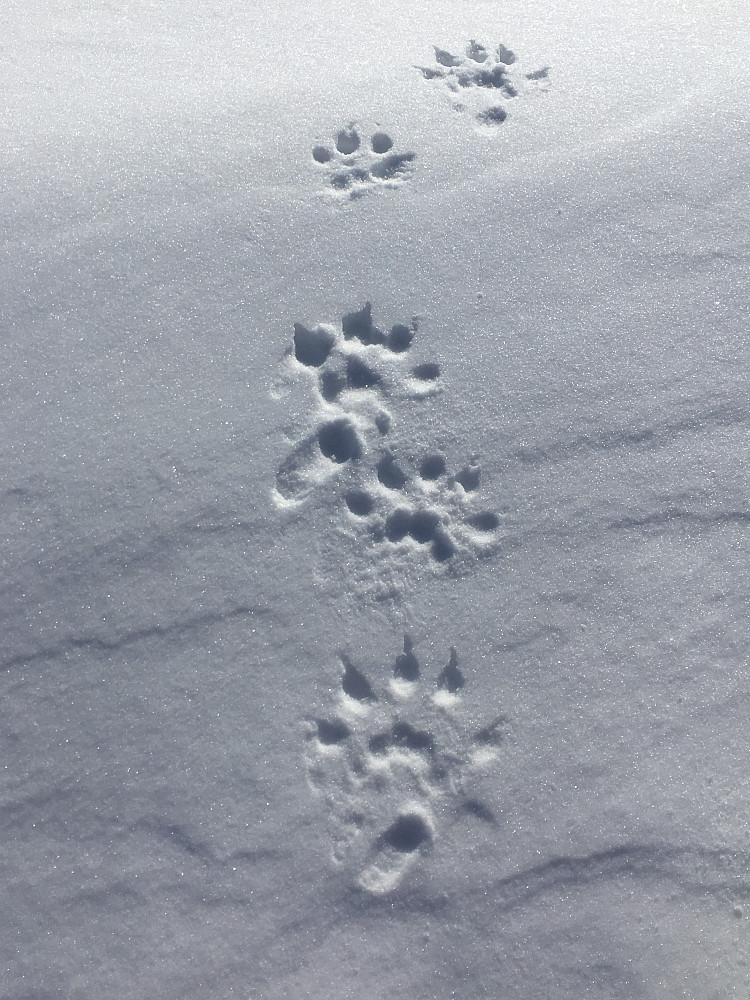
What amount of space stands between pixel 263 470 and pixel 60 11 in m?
2.21

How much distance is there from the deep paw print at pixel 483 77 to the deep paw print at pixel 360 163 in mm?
323

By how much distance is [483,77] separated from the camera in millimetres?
2420

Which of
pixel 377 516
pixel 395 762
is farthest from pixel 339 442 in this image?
pixel 395 762

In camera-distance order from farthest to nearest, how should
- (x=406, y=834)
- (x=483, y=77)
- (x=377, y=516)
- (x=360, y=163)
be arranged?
(x=483, y=77), (x=360, y=163), (x=377, y=516), (x=406, y=834)

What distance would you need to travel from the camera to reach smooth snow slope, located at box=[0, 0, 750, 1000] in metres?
1.71

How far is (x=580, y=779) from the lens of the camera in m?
1.77

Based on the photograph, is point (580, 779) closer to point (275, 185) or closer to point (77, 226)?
point (275, 185)

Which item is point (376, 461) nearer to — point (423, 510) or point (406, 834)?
point (423, 510)

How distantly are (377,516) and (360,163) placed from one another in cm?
131

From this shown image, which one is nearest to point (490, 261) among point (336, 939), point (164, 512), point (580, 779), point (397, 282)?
point (397, 282)

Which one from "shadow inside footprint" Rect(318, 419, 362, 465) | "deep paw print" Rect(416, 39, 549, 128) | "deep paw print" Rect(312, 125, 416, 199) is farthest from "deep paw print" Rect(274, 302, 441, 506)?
"deep paw print" Rect(416, 39, 549, 128)

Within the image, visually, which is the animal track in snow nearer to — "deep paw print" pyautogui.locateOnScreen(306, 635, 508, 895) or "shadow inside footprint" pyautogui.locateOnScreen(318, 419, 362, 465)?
"shadow inside footprint" pyautogui.locateOnScreen(318, 419, 362, 465)

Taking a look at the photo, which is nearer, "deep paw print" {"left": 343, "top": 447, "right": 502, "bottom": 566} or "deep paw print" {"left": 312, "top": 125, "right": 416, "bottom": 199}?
"deep paw print" {"left": 343, "top": 447, "right": 502, "bottom": 566}

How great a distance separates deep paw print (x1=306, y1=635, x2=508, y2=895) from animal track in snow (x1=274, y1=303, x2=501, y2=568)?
340 mm
